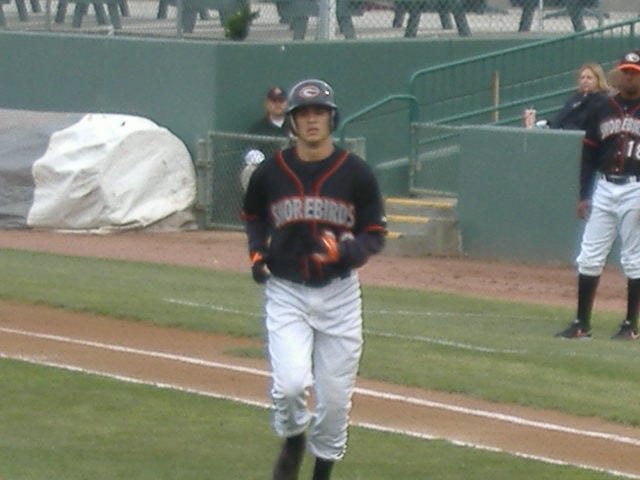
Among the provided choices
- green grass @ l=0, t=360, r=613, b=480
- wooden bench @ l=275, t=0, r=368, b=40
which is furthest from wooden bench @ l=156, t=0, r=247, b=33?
green grass @ l=0, t=360, r=613, b=480

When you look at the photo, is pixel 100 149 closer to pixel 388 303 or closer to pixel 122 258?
pixel 122 258

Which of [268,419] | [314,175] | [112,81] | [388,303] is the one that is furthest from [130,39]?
[314,175]

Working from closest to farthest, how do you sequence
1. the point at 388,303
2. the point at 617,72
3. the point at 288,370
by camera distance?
the point at 288,370, the point at 617,72, the point at 388,303

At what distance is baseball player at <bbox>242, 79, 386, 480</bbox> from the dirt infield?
5.11ft

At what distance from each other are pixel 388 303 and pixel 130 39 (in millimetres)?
8106

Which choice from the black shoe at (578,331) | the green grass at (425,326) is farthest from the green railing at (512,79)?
the black shoe at (578,331)

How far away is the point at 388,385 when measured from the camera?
9.64m

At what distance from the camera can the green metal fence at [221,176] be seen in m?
19.5

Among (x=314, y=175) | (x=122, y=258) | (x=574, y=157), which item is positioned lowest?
(x=122, y=258)

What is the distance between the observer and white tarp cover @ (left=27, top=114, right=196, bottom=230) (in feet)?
62.4

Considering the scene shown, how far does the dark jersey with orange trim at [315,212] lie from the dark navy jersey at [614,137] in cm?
443

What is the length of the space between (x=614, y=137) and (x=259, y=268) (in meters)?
4.84

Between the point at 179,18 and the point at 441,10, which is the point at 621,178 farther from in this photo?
the point at 441,10

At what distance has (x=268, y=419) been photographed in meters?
8.46
